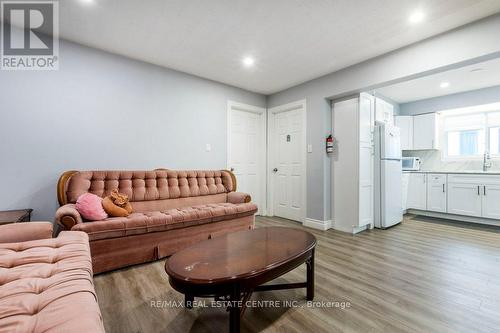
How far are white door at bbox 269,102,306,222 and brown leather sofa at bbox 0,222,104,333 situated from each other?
3.34 m

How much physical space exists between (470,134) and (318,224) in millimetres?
3849

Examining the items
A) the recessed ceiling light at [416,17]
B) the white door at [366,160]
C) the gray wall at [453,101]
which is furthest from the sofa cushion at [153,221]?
the gray wall at [453,101]

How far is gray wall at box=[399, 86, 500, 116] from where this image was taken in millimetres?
4156

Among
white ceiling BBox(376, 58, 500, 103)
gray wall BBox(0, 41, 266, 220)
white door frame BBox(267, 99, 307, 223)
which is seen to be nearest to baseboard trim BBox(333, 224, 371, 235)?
white door frame BBox(267, 99, 307, 223)

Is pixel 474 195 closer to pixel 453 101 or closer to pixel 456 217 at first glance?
pixel 456 217

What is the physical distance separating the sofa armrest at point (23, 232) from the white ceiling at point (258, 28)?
1966mm

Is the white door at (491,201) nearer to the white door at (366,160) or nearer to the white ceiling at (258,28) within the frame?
the white door at (366,160)

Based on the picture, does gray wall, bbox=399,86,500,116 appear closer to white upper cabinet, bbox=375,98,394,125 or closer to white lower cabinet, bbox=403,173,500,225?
white upper cabinet, bbox=375,98,394,125

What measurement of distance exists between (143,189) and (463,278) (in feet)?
11.5

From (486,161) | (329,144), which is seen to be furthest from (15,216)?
(486,161)

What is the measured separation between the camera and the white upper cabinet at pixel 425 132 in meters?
4.80

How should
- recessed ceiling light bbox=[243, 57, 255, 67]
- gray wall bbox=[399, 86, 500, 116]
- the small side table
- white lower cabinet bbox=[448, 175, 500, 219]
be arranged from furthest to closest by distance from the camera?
gray wall bbox=[399, 86, 500, 116]
white lower cabinet bbox=[448, 175, 500, 219]
recessed ceiling light bbox=[243, 57, 255, 67]
the small side table

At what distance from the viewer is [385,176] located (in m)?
3.75

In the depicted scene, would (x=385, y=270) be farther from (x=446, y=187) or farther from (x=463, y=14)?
(x=446, y=187)
